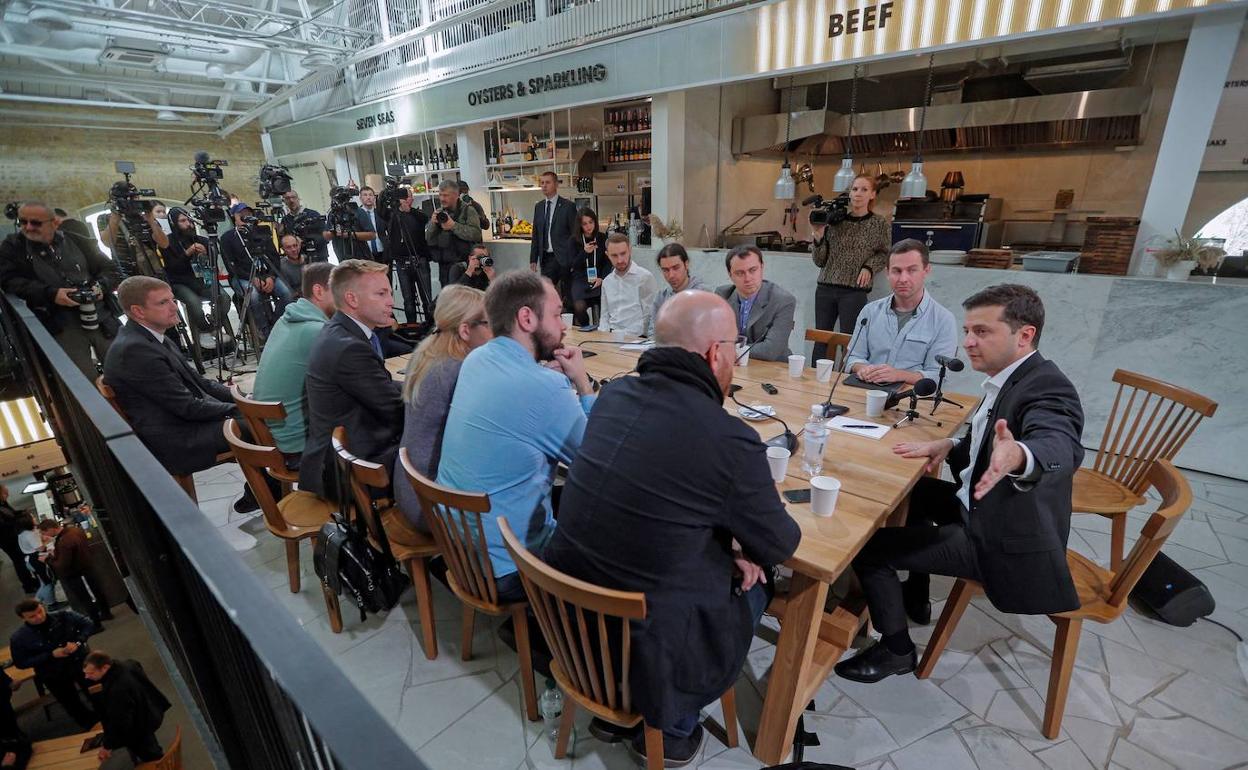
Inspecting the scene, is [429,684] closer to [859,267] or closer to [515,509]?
[515,509]

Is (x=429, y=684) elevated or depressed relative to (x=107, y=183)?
depressed

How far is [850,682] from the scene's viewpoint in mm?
1978

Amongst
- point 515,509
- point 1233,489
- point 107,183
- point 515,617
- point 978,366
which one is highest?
point 107,183

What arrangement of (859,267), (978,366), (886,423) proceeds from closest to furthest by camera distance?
(978,366) < (886,423) < (859,267)

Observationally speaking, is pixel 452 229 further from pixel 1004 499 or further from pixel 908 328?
pixel 1004 499

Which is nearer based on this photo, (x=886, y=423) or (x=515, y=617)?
(x=515, y=617)

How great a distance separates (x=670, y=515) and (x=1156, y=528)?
130cm

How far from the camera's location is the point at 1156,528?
4.65 ft

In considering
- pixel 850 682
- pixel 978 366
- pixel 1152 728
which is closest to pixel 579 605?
pixel 850 682

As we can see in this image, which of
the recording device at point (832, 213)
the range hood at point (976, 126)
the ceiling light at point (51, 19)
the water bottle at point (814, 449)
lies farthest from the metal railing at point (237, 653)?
the ceiling light at point (51, 19)

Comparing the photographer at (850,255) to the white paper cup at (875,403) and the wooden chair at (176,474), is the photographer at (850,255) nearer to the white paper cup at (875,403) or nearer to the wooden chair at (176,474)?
the white paper cup at (875,403)

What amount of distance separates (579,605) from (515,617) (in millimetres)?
677

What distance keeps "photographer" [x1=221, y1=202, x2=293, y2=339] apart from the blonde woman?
4391 millimetres

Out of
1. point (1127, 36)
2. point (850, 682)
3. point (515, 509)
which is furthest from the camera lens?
point (1127, 36)
